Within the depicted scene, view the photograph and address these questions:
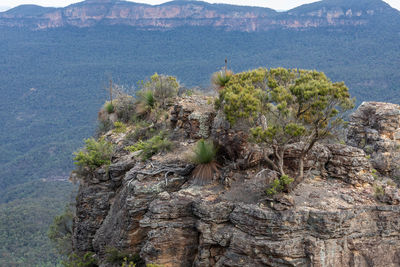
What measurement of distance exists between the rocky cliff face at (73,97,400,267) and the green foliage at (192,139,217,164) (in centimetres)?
44

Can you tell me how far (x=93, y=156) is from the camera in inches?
587

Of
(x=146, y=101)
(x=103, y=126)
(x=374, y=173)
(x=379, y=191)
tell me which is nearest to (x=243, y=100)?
(x=379, y=191)

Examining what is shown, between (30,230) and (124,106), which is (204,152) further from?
(30,230)

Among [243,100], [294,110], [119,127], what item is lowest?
[119,127]

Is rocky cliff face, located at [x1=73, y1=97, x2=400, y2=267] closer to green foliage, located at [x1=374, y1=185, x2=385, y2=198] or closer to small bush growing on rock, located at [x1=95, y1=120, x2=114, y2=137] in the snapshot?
green foliage, located at [x1=374, y1=185, x2=385, y2=198]

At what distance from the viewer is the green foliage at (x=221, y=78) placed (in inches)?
566

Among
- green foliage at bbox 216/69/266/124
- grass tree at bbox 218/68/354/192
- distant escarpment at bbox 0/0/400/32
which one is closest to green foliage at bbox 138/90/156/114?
green foliage at bbox 216/69/266/124

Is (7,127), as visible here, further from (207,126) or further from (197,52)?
(207,126)

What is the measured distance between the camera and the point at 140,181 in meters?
12.1

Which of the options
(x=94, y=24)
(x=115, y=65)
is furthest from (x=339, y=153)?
(x=94, y=24)

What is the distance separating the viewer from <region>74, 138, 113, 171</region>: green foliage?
14.9 m

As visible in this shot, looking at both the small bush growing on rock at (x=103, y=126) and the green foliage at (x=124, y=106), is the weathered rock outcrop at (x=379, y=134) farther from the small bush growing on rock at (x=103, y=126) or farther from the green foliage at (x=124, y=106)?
the small bush growing on rock at (x=103, y=126)

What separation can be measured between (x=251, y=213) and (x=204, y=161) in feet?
8.96

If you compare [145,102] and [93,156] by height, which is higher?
[145,102]
